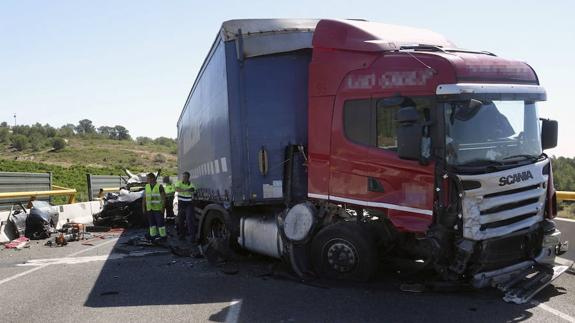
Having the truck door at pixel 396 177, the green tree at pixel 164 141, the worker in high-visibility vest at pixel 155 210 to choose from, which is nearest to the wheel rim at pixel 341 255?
the truck door at pixel 396 177

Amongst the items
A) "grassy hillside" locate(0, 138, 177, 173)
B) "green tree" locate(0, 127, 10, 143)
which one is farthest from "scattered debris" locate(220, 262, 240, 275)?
"green tree" locate(0, 127, 10, 143)

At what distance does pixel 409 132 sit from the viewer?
5621 millimetres

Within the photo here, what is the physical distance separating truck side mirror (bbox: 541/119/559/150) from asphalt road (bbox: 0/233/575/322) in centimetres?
172

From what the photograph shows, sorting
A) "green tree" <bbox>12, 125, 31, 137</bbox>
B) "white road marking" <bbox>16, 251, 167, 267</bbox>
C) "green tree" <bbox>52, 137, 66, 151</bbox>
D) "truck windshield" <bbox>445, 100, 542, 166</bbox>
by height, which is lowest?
"white road marking" <bbox>16, 251, 167, 267</bbox>

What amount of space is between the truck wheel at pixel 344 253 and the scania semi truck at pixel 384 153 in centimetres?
2

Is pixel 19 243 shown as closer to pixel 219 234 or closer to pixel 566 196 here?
pixel 219 234

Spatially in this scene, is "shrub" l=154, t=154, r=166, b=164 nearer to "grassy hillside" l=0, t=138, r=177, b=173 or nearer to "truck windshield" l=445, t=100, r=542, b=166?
"grassy hillside" l=0, t=138, r=177, b=173

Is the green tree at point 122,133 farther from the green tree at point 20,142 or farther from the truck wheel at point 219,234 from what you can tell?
the truck wheel at point 219,234

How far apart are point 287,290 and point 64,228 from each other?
922cm

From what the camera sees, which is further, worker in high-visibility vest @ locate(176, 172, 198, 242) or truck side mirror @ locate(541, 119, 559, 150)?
worker in high-visibility vest @ locate(176, 172, 198, 242)

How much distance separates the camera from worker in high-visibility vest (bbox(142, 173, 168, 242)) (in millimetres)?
11866

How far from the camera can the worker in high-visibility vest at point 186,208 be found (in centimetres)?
1230

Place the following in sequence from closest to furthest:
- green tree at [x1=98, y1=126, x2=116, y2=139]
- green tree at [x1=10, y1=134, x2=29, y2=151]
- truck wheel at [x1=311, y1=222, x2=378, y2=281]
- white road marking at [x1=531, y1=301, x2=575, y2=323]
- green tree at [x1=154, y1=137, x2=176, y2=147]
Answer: white road marking at [x1=531, y1=301, x2=575, y2=323], truck wheel at [x1=311, y1=222, x2=378, y2=281], green tree at [x1=10, y1=134, x2=29, y2=151], green tree at [x1=98, y1=126, x2=116, y2=139], green tree at [x1=154, y1=137, x2=176, y2=147]

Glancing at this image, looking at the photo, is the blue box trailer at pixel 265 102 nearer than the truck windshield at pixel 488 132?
No
